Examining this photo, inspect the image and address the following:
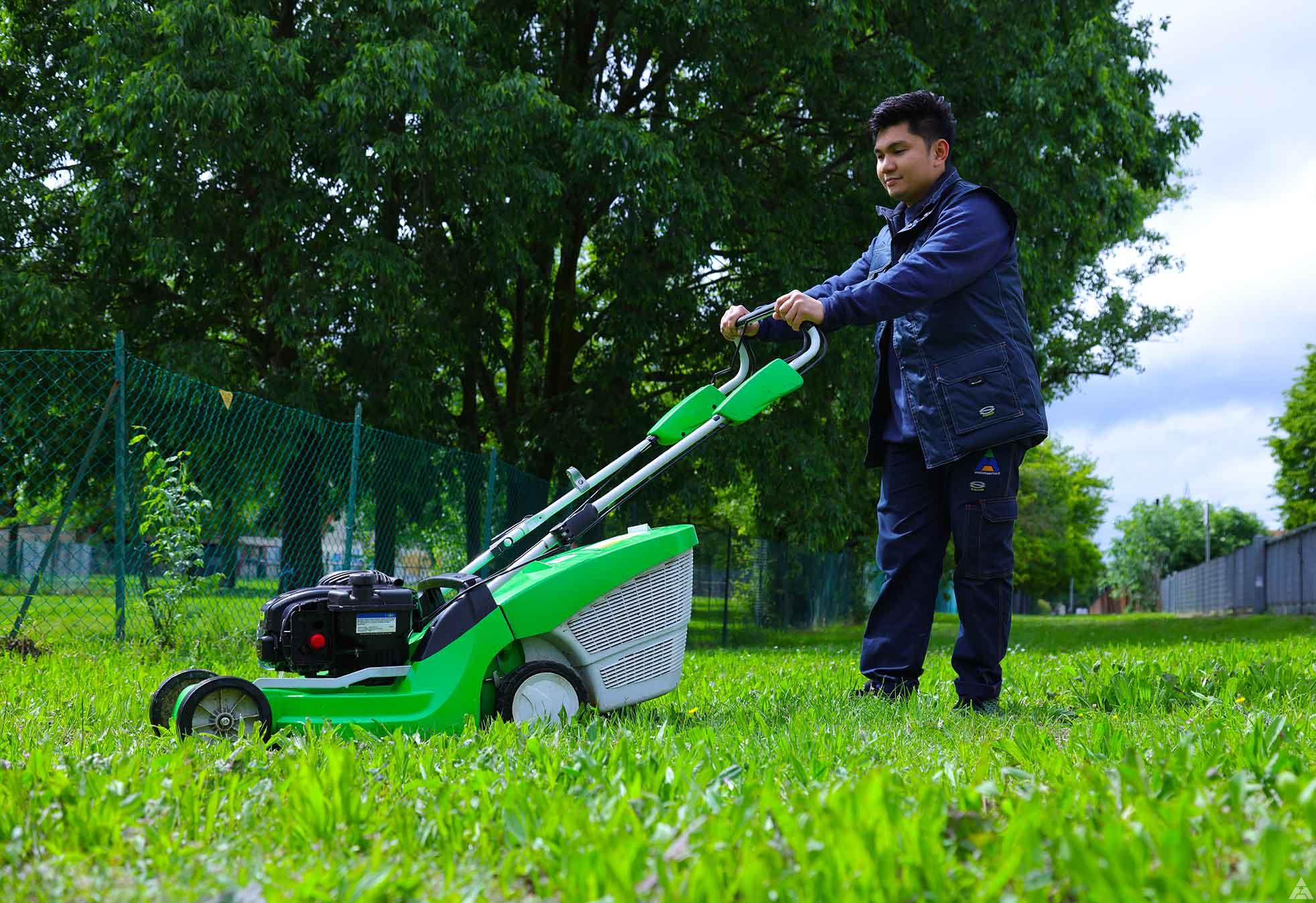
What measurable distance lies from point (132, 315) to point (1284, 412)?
1364 inches

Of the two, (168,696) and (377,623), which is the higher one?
(377,623)

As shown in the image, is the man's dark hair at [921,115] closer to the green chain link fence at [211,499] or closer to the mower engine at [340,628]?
the mower engine at [340,628]

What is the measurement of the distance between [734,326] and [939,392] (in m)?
0.74

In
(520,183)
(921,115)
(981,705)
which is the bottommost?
(981,705)

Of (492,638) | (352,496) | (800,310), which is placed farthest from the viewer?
(352,496)

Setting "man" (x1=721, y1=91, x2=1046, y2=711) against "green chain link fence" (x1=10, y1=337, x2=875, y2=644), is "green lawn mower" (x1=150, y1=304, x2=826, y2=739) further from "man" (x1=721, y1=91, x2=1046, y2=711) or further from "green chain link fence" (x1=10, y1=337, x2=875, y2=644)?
"green chain link fence" (x1=10, y1=337, x2=875, y2=644)

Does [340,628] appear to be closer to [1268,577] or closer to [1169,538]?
[1268,577]

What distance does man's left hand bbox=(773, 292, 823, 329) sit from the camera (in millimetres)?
3555

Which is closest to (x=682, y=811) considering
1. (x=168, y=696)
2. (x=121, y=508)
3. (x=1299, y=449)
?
(x=168, y=696)

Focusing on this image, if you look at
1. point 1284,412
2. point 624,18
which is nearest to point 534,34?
point 624,18

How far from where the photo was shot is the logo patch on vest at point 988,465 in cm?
373

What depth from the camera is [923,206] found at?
13.1ft

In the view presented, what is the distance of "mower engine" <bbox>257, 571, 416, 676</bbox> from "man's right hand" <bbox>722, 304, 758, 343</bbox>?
1.43 metres

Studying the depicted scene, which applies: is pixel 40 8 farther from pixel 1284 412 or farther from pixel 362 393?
pixel 1284 412
